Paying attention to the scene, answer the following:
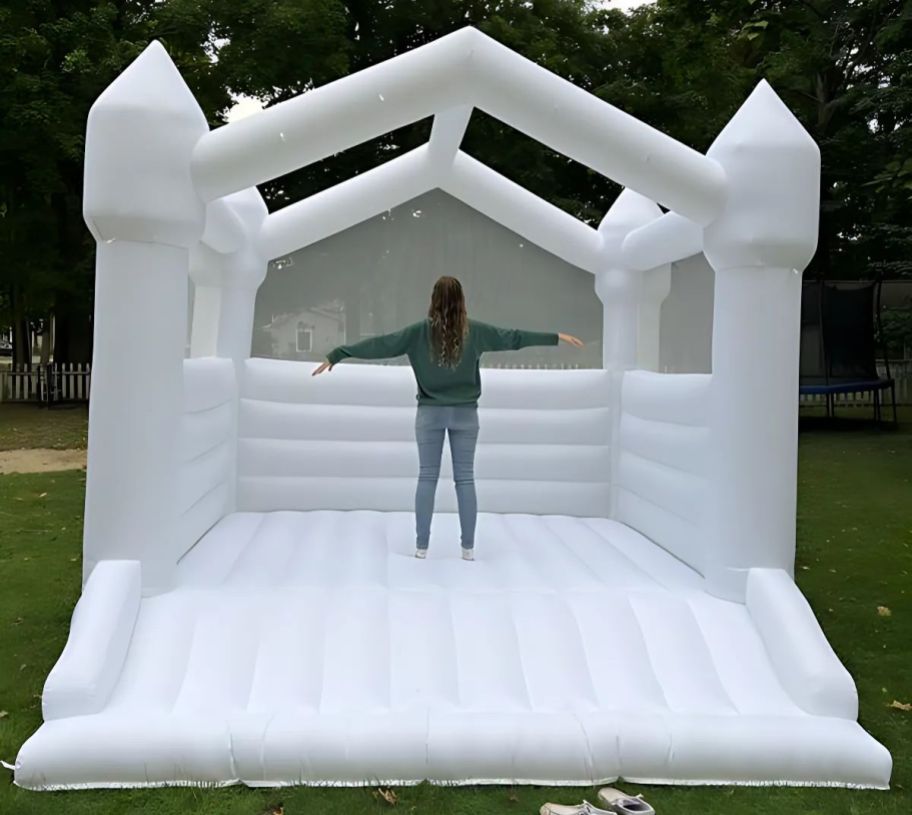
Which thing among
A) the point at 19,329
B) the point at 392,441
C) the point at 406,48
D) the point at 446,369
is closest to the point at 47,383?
the point at 19,329

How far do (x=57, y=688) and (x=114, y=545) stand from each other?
1.92ft

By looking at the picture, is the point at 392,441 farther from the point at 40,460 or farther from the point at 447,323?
the point at 40,460

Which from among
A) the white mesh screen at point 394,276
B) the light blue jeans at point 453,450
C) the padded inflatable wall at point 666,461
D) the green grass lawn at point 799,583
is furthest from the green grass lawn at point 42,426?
the light blue jeans at point 453,450

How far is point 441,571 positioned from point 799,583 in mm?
2196

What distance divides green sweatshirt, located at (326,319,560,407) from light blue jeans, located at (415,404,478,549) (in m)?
0.05

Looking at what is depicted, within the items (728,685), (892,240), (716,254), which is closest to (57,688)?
(728,685)

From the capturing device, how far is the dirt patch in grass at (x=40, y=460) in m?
8.37

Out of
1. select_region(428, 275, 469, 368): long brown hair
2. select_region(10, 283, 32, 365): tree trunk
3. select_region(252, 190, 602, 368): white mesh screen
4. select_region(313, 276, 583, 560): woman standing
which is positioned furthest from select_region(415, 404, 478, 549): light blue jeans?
select_region(10, 283, 32, 365): tree trunk

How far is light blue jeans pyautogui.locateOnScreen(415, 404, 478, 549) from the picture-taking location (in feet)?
12.1

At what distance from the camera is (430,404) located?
367 cm

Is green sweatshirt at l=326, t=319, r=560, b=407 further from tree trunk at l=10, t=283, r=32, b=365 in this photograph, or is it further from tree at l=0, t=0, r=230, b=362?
tree trunk at l=10, t=283, r=32, b=365

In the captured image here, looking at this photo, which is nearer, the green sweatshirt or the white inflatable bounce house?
the white inflatable bounce house

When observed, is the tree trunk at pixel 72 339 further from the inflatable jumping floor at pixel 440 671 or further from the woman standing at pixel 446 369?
the woman standing at pixel 446 369

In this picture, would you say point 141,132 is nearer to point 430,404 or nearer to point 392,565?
point 430,404
